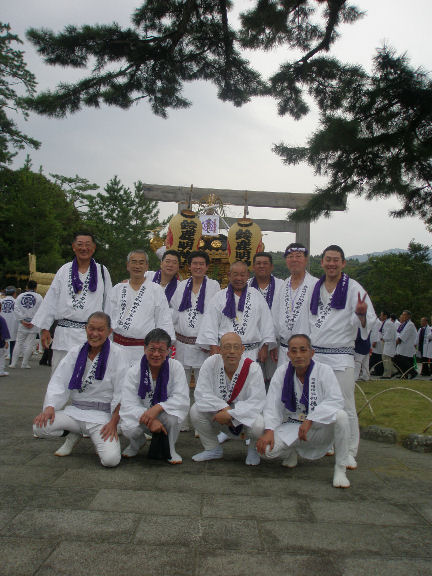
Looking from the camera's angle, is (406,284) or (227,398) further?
(406,284)

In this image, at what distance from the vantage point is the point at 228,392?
418cm

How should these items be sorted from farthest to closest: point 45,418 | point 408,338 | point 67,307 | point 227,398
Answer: point 408,338 → point 67,307 → point 227,398 → point 45,418

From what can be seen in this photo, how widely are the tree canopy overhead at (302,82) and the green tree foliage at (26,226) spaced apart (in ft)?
68.9

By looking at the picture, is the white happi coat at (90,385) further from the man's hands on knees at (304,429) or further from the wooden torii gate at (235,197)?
the wooden torii gate at (235,197)

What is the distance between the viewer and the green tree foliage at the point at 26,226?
26.6 metres

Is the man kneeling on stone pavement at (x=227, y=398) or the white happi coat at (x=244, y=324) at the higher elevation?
the white happi coat at (x=244, y=324)

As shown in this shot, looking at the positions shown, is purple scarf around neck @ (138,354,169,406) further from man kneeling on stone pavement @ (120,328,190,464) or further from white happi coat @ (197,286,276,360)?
white happi coat @ (197,286,276,360)

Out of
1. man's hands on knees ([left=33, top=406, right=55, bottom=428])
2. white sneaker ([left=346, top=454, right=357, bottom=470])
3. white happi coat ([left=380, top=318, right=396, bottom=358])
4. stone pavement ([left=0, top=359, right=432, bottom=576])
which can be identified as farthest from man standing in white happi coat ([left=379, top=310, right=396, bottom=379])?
man's hands on knees ([left=33, top=406, right=55, bottom=428])

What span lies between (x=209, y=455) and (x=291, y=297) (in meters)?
1.82

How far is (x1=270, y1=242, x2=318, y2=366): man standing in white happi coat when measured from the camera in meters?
4.94

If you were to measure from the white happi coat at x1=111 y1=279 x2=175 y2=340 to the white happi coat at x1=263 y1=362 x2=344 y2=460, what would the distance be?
147 centimetres

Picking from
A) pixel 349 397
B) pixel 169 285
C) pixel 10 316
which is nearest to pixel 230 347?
pixel 349 397

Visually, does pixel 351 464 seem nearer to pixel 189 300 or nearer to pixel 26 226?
pixel 189 300

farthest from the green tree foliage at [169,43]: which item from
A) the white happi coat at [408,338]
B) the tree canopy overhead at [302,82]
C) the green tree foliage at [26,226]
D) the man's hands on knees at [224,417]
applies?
the green tree foliage at [26,226]
